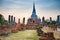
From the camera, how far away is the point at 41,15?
258cm

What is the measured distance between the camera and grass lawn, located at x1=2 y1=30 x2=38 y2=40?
96.6 inches

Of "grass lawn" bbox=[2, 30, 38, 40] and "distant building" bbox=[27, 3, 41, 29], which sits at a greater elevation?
"distant building" bbox=[27, 3, 41, 29]

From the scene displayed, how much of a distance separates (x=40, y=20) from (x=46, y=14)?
0.17 m

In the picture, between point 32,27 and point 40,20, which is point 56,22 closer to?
point 40,20

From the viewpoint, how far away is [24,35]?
2.50 m

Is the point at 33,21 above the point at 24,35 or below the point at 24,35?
above

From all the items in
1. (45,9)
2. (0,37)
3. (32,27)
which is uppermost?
(45,9)

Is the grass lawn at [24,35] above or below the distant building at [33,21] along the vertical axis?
below

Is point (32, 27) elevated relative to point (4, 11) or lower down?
lower down

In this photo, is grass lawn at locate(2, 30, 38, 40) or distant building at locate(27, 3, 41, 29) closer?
grass lawn at locate(2, 30, 38, 40)

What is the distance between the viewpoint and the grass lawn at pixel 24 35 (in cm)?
245

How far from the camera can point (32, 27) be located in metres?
2.58

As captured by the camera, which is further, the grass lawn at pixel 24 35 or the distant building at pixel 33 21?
the distant building at pixel 33 21

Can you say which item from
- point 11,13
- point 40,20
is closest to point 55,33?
point 40,20
